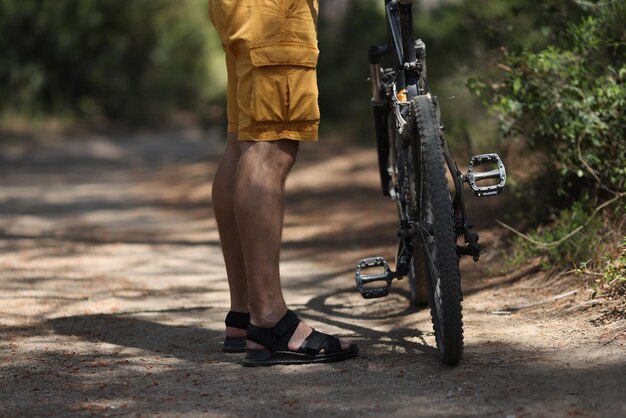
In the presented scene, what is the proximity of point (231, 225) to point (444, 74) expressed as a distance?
5.15 m

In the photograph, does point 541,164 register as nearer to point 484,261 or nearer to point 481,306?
point 484,261

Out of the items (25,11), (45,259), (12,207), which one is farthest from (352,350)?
(25,11)

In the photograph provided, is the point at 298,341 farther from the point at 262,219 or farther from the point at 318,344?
the point at 262,219

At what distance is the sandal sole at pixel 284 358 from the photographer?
3.48 m

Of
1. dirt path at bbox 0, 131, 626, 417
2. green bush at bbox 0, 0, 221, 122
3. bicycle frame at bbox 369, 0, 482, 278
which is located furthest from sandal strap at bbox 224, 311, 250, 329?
green bush at bbox 0, 0, 221, 122

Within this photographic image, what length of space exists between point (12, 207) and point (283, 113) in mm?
6768

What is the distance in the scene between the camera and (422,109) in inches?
133

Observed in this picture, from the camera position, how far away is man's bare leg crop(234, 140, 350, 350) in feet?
11.4

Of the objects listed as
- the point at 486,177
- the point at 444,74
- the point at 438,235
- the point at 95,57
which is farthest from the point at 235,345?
the point at 95,57

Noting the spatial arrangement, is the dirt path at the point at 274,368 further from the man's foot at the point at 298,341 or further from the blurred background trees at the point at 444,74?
the blurred background trees at the point at 444,74

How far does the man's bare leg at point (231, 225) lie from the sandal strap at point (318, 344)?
0.41 metres

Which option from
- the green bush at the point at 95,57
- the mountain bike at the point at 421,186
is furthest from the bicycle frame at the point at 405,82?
the green bush at the point at 95,57

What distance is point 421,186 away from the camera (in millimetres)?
3520

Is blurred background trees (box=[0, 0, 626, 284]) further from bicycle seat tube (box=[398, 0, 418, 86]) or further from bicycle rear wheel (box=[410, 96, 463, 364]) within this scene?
bicycle rear wheel (box=[410, 96, 463, 364])
